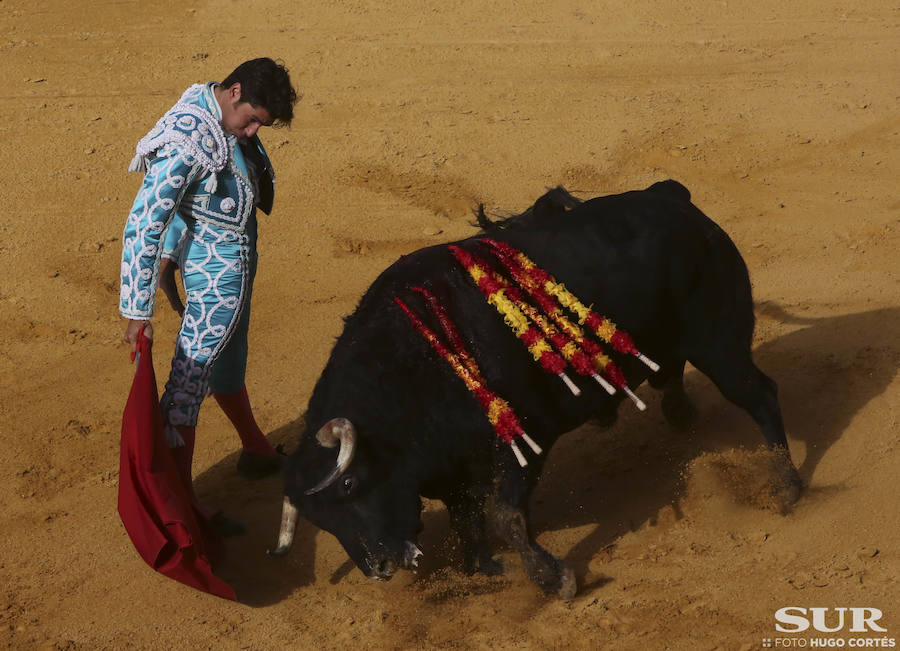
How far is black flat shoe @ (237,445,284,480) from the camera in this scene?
5691mm

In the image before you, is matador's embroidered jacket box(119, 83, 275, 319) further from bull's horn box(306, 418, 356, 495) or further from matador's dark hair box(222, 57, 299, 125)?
bull's horn box(306, 418, 356, 495)

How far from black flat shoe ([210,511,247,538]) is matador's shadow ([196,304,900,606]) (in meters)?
0.04

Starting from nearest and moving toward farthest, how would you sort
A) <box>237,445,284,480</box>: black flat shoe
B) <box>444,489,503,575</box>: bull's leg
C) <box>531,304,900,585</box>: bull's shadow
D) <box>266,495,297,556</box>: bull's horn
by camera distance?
<box>266,495,297,556</box>: bull's horn < <box>444,489,503,575</box>: bull's leg < <box>531,304,900,585</box>: bull's shadow < <box>237,445,284,480</box>: black flat shoe

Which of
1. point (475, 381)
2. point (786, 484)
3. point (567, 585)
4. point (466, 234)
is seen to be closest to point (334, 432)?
point (475, 381)

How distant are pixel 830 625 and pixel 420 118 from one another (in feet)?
22.8

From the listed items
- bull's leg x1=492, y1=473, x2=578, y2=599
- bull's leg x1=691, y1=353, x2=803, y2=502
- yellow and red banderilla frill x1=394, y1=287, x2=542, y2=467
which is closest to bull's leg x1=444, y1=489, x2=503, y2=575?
bull's leg x1=492, y1=473, x2=578, y2=599

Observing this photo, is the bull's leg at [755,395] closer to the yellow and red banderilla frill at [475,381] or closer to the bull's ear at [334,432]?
the yellow and red banderilla frill at [475,381]

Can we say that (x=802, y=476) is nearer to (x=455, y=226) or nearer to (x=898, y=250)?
(x=898, y=250)

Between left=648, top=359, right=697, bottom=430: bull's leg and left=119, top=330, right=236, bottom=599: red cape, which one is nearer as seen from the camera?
left=119, top=330, right=236, bottom=599: red cape

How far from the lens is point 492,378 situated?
4.55 meters

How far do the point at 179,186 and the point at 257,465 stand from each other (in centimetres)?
182

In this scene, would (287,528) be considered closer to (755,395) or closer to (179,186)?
(179,186)

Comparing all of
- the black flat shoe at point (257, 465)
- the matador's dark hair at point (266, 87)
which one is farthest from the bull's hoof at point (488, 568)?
the matador's dark hair at point (266, 87)

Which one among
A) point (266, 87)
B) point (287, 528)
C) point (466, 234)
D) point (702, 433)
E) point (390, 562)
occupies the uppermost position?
point (266, 87)
